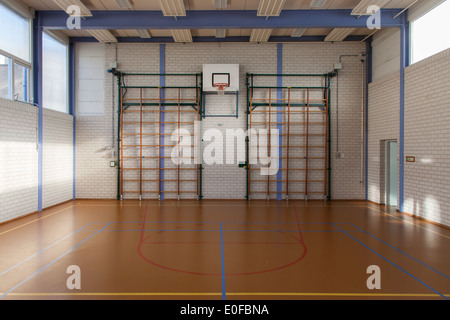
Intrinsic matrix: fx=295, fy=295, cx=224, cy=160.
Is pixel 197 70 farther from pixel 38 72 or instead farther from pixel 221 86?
pixel 38 72

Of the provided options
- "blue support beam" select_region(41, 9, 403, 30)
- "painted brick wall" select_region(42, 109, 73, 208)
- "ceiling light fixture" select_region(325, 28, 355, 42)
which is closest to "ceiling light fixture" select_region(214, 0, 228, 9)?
"blue support beam" select_region(41, 9, 403, 30)

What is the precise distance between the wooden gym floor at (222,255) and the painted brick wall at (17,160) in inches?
16.9

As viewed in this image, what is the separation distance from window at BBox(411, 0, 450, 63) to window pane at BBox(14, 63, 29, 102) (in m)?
10.8

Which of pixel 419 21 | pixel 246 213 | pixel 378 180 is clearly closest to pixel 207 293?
pixel 246 213

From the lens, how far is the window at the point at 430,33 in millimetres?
7121

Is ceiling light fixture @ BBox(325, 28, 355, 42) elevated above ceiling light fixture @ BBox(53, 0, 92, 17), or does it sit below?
above

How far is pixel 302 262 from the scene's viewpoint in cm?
475

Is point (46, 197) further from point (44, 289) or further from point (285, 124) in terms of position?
point (285, 124)

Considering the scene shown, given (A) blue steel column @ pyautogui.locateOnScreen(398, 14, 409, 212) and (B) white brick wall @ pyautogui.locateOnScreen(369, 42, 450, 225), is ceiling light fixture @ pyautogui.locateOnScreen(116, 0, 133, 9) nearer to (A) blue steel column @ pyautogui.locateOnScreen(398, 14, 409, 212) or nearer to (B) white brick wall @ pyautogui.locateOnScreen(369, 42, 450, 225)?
(A) blue steel column @ pyautogui.locateOnScreen(398, 14, 409, 212)

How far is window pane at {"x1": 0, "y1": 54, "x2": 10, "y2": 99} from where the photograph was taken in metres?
7.29

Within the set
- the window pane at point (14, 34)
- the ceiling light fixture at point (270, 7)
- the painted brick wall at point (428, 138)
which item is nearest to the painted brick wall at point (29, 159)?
the window pane at point (14, 34)

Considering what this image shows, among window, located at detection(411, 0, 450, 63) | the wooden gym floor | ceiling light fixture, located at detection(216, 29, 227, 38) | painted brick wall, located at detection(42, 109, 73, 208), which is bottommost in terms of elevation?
the wooden gym floor

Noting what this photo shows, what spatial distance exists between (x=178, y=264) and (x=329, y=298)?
7.43ft

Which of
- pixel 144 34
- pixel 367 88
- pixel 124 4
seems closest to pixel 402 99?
pixel 367 88
